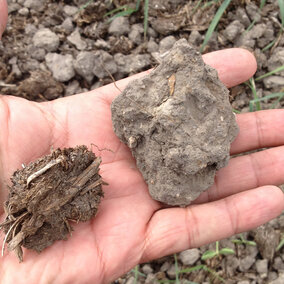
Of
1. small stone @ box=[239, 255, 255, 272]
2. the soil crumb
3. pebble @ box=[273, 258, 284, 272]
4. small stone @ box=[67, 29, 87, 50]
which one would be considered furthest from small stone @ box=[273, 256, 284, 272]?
small stone @ box=[67, 29, 87, 50]

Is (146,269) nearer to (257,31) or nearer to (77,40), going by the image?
(77,40)

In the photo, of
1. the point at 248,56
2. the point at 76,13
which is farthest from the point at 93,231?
the point at 76,13

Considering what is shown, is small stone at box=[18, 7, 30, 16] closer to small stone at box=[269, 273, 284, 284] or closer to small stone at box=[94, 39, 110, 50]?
small stone at box=[94, 39, 110, 50]

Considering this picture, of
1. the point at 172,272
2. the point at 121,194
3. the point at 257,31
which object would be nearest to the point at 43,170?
the point at 121,194

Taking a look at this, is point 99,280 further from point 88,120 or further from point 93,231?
point 88,120

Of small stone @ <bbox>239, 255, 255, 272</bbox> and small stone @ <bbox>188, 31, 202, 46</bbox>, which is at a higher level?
small stone @ <bbox>188, 31, 202, 46</bbox>

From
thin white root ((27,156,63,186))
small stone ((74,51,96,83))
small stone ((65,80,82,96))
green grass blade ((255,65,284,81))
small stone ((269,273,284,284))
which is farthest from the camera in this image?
small stone ((65,80,82,96))

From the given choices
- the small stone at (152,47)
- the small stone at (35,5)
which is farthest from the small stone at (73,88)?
the small stone at (35,5)
